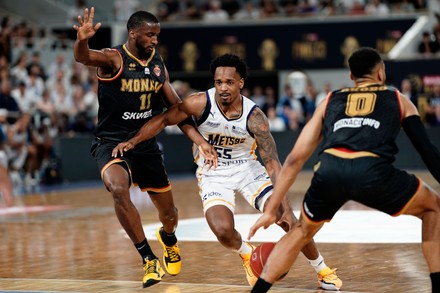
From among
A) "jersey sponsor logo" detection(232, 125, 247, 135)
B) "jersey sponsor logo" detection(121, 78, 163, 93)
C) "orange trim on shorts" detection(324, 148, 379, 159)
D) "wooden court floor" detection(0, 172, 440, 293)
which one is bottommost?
"wooden court floor" detection(0, 172, 440, 293)

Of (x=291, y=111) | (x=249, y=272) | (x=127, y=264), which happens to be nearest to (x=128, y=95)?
(x=127, y=264)

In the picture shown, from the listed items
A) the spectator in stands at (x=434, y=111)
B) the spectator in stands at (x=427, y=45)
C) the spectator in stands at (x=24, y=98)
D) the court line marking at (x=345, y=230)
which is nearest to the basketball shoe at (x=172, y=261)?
the court line marking at (x=345, y=230)

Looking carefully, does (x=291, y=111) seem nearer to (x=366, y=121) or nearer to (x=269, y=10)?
(x=269, y=10)

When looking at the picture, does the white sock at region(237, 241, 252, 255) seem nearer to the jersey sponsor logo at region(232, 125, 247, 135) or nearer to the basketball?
the basketball

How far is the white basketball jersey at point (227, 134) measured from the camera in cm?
833

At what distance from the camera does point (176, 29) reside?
94.0 feet

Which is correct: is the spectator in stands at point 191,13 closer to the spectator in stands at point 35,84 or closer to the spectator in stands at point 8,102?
the spectator in stands at point 35,84

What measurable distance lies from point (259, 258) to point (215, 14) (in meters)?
21.9

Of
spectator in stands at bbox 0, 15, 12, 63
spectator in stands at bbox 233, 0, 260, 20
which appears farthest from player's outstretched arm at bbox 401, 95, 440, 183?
spectator in stands at bbox 233, 0, 260, 20

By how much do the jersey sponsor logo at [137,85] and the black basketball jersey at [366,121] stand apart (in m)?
2.49

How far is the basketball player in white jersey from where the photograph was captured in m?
8.16

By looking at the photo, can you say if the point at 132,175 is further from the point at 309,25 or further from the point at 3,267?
the point at 309,25

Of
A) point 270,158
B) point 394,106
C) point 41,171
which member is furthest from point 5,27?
point 394,106

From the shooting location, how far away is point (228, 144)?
846 cm
